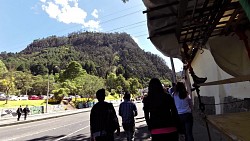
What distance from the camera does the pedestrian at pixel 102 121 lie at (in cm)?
539

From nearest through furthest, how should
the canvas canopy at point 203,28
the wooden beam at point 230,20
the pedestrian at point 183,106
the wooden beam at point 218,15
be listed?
1. the wooden beam at point 218,15
2. the canvas canopy at point 203,28
3. the wooden beam at point 230,20
4. the pedestrian at point 183,106

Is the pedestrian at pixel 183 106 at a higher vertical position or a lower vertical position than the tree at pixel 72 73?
lower

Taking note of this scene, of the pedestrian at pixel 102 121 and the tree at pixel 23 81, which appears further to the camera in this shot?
the tree at pixel 23 81

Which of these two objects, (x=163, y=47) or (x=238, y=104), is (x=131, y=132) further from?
(x=163, y=47)

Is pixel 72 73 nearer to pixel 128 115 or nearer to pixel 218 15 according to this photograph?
pixel 128 115

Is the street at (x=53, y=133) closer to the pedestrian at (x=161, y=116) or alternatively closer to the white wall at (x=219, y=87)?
the white wall at (x=219, y=87)

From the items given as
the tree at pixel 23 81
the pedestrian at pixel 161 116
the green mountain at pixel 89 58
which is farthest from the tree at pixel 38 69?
the pedestrian at pixel 161 116

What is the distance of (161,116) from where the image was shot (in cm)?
443

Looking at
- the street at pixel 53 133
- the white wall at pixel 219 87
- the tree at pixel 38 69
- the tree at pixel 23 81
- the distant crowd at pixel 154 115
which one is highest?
the tree at pixel 38 69

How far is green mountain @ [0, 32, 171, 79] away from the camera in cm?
13612

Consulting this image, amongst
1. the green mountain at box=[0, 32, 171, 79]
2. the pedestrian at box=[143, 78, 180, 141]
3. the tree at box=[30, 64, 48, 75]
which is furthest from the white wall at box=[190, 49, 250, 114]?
the green mountain at box=[0, 32, 171, 79]

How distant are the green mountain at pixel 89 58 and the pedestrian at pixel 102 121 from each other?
403ft

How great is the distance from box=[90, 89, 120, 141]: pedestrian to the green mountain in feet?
403

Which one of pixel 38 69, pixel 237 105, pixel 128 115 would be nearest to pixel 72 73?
pixel 38 69
